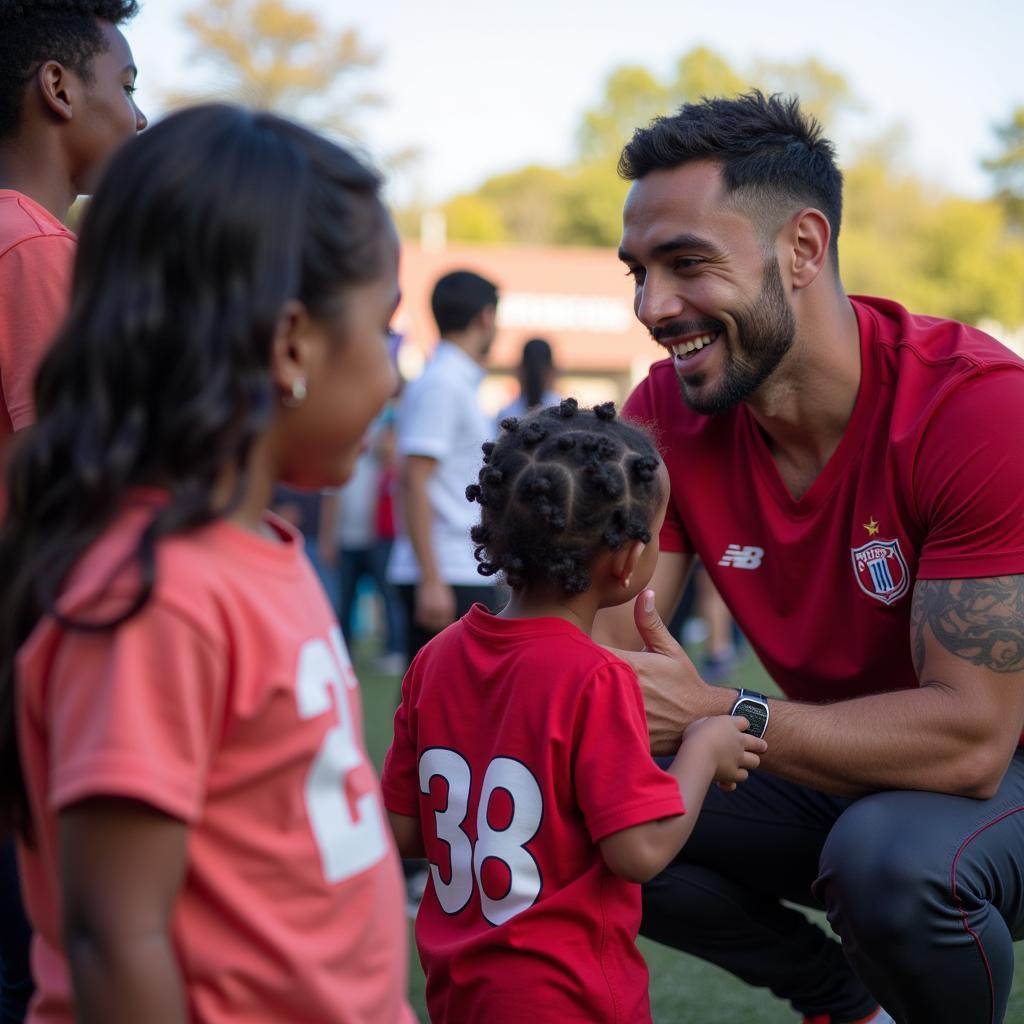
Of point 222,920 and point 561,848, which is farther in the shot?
point 561,848

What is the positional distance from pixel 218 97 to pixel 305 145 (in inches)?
9.0

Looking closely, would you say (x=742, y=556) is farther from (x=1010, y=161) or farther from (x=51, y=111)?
(x=1010, y=161)

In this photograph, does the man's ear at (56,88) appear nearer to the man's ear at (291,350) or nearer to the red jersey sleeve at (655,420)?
the man's ear at (291,350)

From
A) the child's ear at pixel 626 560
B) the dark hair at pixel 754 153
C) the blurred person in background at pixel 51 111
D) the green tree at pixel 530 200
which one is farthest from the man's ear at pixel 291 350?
the green tree at pixel 530 200

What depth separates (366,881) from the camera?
1.55m

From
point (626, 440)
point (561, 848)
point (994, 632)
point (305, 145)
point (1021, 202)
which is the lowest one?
point (561, 848)

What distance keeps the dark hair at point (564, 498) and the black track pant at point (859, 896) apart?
3.00 feet

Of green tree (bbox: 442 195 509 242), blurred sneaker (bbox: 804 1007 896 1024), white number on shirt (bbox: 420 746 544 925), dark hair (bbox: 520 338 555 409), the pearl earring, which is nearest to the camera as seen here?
the pearl earring

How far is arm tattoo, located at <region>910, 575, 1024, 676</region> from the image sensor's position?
263 cm

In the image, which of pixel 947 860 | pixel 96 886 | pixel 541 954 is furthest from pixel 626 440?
pixel 96 886

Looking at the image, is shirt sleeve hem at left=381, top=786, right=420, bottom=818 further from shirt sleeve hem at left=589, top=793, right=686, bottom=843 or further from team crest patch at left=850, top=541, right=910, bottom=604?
team crest patch at left=850, top=541, right=910, bottom=604

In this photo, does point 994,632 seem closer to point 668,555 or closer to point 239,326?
point 668,555

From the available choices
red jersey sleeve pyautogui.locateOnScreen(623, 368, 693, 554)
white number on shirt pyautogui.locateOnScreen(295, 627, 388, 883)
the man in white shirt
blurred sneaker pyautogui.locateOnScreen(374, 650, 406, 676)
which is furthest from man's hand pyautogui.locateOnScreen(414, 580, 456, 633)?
blurred sneaker pyautogui.locateOnScreen(374, 650, 406, 676)

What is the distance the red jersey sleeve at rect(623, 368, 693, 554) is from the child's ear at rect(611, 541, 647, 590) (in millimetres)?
1003
